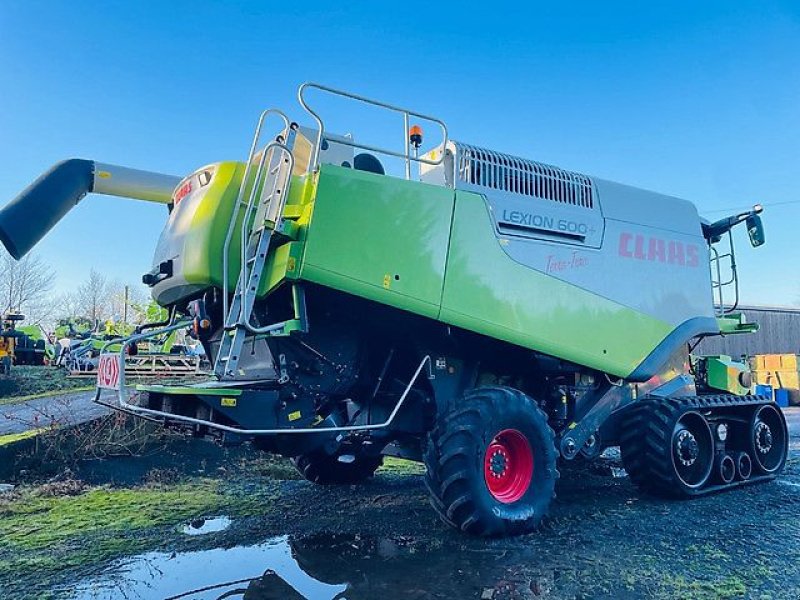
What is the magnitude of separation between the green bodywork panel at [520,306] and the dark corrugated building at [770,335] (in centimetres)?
2179

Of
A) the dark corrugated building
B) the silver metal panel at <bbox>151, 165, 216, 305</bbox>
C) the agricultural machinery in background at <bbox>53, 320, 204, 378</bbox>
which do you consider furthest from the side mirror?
the dark corrugated building

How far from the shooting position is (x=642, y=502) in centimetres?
608

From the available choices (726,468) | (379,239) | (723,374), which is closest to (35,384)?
(379,239)

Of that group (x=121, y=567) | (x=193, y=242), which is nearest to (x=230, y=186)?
(x=193, y=242)

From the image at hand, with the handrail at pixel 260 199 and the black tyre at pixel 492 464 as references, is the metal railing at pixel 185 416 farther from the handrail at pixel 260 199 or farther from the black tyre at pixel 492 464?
the handrail at pixel 260 199

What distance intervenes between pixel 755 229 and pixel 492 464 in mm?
4362

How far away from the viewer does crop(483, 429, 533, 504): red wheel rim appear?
5004 mm

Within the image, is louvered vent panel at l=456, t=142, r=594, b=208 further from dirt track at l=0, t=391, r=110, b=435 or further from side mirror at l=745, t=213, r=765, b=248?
dirt track at l=0, t=391, r=110, b=435

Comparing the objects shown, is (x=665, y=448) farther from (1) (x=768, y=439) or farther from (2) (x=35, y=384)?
(2) (x=35, y=384)

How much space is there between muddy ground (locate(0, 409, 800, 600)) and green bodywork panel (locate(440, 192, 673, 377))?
4.82 ft

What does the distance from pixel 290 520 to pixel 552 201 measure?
3.63 meters

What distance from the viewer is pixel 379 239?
4.60 metres

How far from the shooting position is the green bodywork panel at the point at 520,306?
4.91 meters

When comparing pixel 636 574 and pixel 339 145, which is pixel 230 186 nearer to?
pixel 339 145
